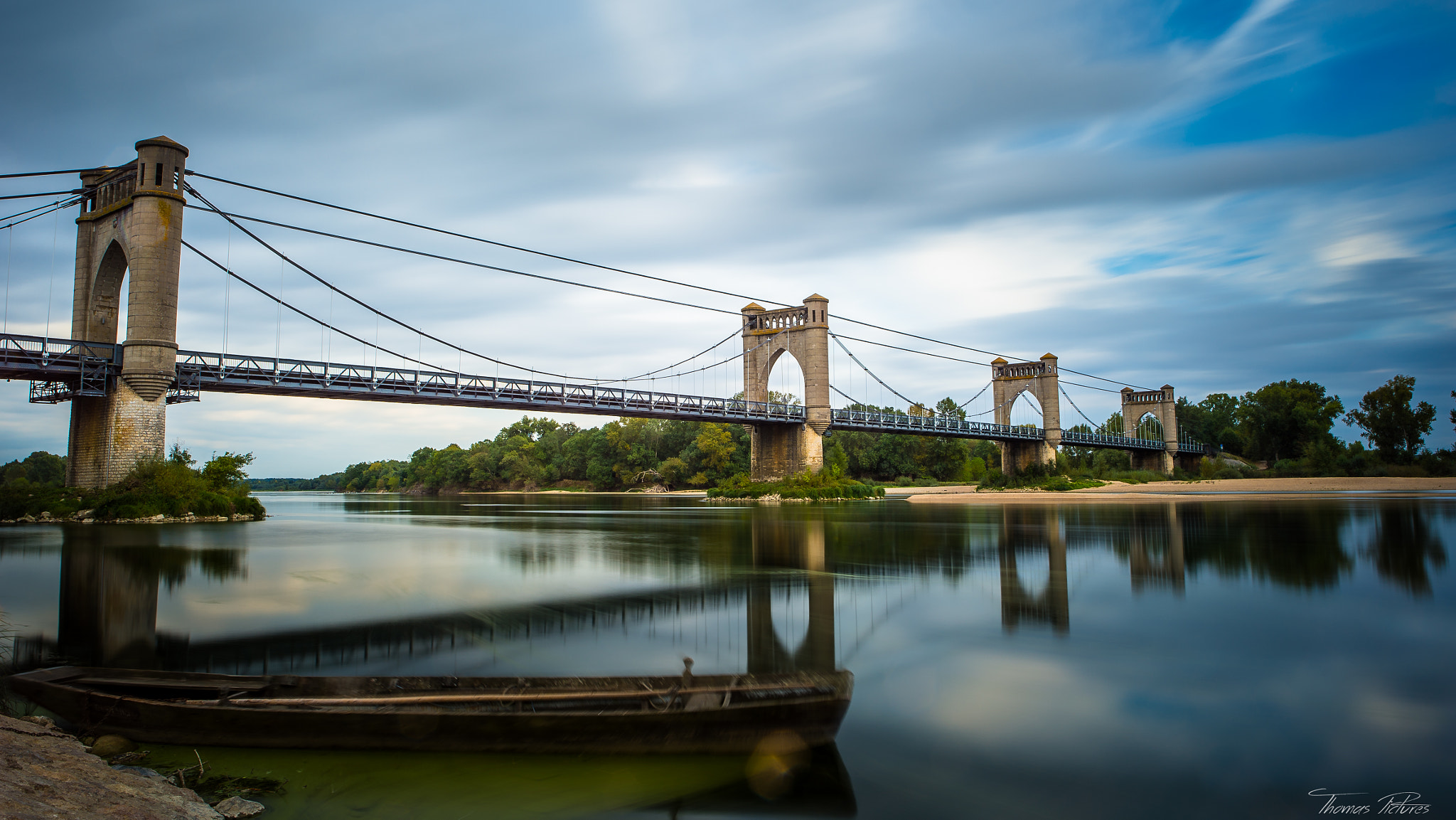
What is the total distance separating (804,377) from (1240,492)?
27.9 m

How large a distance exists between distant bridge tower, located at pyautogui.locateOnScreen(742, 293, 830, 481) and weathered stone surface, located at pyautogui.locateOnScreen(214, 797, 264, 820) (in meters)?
43.6

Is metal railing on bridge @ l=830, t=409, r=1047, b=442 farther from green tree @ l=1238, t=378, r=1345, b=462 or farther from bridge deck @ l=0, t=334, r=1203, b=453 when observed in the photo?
green tree @ l=1238, t=378, r=1345, b=462

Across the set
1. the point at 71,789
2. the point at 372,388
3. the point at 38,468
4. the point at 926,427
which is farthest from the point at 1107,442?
the point at 38,468

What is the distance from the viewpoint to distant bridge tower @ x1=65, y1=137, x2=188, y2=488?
985 inches

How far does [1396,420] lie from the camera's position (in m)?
Answer: 46.9

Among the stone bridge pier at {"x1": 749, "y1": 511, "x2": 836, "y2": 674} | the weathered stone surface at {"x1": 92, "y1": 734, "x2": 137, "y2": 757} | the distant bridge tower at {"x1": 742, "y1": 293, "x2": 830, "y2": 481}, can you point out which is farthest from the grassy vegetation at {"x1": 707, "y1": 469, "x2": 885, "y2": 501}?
the weathered stone surface at {"x1": 92, "y1": 734, "x2": 137, "y2": 757}

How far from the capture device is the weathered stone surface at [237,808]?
391 cm

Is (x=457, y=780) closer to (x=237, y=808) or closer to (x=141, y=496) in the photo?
(x=237, y=808)

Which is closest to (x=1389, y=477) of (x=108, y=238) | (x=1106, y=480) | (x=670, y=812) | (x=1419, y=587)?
(x=1106, y=480)

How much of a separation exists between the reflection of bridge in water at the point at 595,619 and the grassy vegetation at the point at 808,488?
93.6 feet

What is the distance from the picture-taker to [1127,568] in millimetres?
12820

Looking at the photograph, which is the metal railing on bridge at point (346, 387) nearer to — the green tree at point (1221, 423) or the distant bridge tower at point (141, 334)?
the distant bridge tower at point (141, 334)

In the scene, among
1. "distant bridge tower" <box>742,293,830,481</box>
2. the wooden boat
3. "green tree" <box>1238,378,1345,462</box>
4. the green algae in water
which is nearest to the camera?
the green algae in water

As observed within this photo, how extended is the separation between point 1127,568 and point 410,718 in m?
12.5
